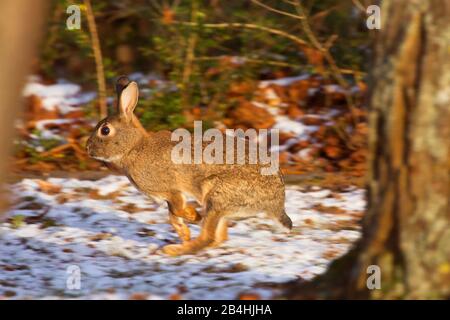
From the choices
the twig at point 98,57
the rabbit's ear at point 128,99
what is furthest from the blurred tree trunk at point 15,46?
the twig at point 98,57

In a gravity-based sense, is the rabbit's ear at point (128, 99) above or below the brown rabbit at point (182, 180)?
above

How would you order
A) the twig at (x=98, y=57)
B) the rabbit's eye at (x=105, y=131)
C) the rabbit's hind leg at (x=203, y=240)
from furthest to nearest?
1. the twig at (x=98, y=57)
2. the rabbit's eye at (x=105, y=131)
3. the rabbit's hind leg at (x=203, y=240)

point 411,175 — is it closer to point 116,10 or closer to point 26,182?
point 26,182

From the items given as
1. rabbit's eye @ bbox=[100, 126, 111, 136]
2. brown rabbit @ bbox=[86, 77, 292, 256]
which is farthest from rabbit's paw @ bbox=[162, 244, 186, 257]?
rabbit's eye @ bbox=[100, 126, 111, 136]

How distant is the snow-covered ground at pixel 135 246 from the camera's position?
6141 mm

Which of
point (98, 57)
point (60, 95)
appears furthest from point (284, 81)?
point (60, 95)

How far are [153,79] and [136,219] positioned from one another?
4.31 meters

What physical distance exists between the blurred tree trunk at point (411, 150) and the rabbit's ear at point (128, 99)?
121 inches

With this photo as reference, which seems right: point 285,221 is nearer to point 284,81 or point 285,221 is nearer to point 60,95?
point 284,81

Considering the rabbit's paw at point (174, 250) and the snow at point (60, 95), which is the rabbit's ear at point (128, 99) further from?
the snow at point (60, 95)

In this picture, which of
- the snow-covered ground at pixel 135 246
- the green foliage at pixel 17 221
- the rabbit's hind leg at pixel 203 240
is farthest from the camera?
the green foliage at pixel 17 221
